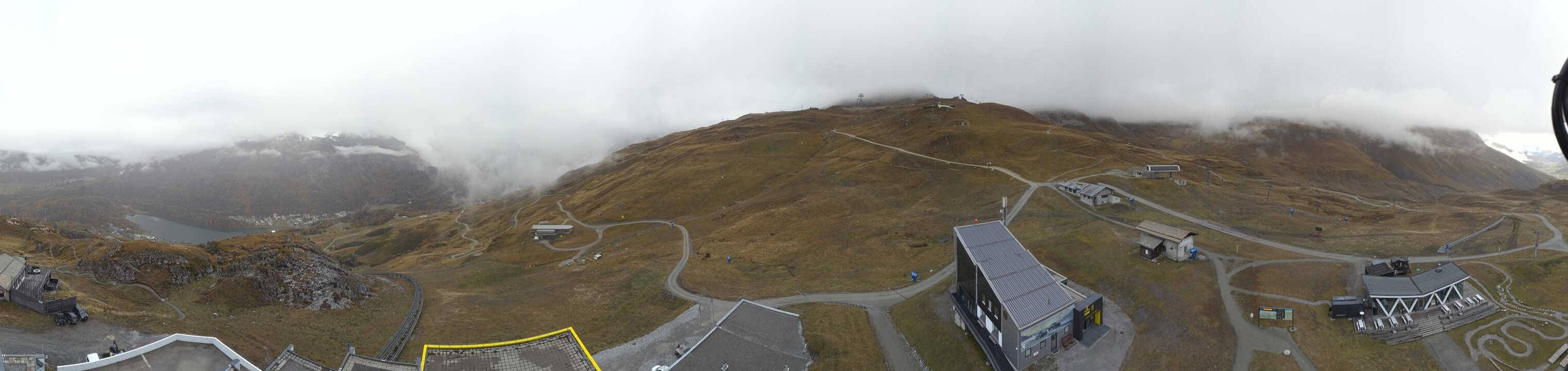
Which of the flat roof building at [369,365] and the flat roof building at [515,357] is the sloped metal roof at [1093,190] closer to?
the flat roof building at [515,357]

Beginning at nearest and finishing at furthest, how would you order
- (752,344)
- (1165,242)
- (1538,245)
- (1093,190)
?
1. (752,344)
2. (1538,245)
3. (1165,242)
4. (1093,190)

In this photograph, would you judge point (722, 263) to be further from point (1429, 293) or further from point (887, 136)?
point (887, 136)

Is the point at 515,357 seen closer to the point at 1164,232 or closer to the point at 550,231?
the point at 1164,232

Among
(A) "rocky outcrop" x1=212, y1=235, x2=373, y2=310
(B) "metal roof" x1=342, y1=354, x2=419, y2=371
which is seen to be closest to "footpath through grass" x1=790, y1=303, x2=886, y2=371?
(B) "metal roof" x1=342, y1=354, x2=419, y2=371

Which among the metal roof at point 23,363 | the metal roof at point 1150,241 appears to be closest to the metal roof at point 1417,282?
the metal roof at point 1150,241

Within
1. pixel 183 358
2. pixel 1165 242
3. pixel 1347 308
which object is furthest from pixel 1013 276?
pixel 183 358

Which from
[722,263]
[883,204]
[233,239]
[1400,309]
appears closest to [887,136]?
[883,204]
